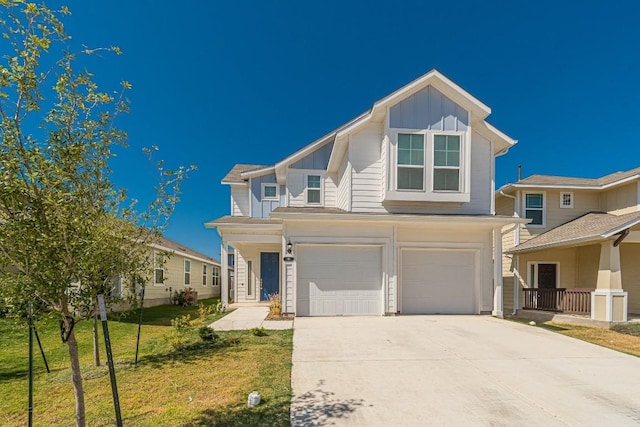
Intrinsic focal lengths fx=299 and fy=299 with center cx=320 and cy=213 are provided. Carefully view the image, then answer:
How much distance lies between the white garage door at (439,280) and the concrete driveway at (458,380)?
2.54 metres

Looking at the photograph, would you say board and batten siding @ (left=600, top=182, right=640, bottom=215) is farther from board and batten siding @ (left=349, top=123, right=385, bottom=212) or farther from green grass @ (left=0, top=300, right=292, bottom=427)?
green grass @ (left=0, top=300, right=292, bottom=427)

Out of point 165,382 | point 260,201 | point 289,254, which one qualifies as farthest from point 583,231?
point 165,382

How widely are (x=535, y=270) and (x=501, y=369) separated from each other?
987 cm

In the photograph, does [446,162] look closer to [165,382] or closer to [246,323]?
[246,323]

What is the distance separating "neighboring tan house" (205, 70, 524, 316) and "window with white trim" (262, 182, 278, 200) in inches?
182

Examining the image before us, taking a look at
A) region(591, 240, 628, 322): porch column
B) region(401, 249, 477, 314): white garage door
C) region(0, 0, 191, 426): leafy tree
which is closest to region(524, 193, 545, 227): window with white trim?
region(591, 240, 628, 322): porch column

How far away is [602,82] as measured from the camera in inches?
661

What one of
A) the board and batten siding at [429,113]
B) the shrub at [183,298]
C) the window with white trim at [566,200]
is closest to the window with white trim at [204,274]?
the shrub at [183,298]

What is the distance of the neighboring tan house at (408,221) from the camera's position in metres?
9.70

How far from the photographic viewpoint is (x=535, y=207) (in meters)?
13.0

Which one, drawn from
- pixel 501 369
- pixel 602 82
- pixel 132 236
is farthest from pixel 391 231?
pixel 602 82

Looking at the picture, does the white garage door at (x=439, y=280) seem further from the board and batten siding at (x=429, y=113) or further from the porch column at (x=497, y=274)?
the board and batten siding at (x=429, y=113)

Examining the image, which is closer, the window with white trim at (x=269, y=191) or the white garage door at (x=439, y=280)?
the white garage door at (x=439, y=280)

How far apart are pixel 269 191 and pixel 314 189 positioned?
2.51 metres
